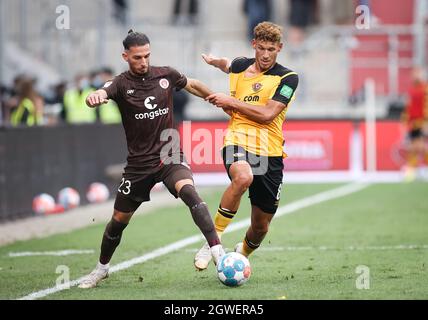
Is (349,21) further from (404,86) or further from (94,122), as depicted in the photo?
(94,122)

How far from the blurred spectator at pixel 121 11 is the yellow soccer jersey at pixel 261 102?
1978cm

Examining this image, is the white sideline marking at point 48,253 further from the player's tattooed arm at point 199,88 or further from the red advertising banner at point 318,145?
the red advertising banner at point 318,145

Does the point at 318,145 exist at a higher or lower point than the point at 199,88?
lower

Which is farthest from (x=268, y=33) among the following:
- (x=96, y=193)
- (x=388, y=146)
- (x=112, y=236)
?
(x=388, y=146)

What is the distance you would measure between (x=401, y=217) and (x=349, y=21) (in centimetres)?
1523

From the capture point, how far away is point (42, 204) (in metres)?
18.3

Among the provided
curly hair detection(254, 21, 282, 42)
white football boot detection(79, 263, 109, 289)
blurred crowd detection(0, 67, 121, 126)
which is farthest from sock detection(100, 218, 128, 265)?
blurred crowd detection(0, 67, 121, 126)

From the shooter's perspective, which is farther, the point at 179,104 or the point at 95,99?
the point at 179,104

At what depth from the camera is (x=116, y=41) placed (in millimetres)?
29922

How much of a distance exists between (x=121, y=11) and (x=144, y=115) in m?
21.3

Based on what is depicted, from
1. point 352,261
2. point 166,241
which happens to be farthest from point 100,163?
point 352,261

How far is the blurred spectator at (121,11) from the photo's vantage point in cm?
3062

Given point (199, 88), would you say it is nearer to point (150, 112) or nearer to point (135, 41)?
point (150, 112)

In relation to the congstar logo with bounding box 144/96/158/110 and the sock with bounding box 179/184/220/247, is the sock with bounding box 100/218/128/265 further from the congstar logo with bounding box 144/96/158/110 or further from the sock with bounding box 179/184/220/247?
the congstar logo with bounding box 144/96/158/110
